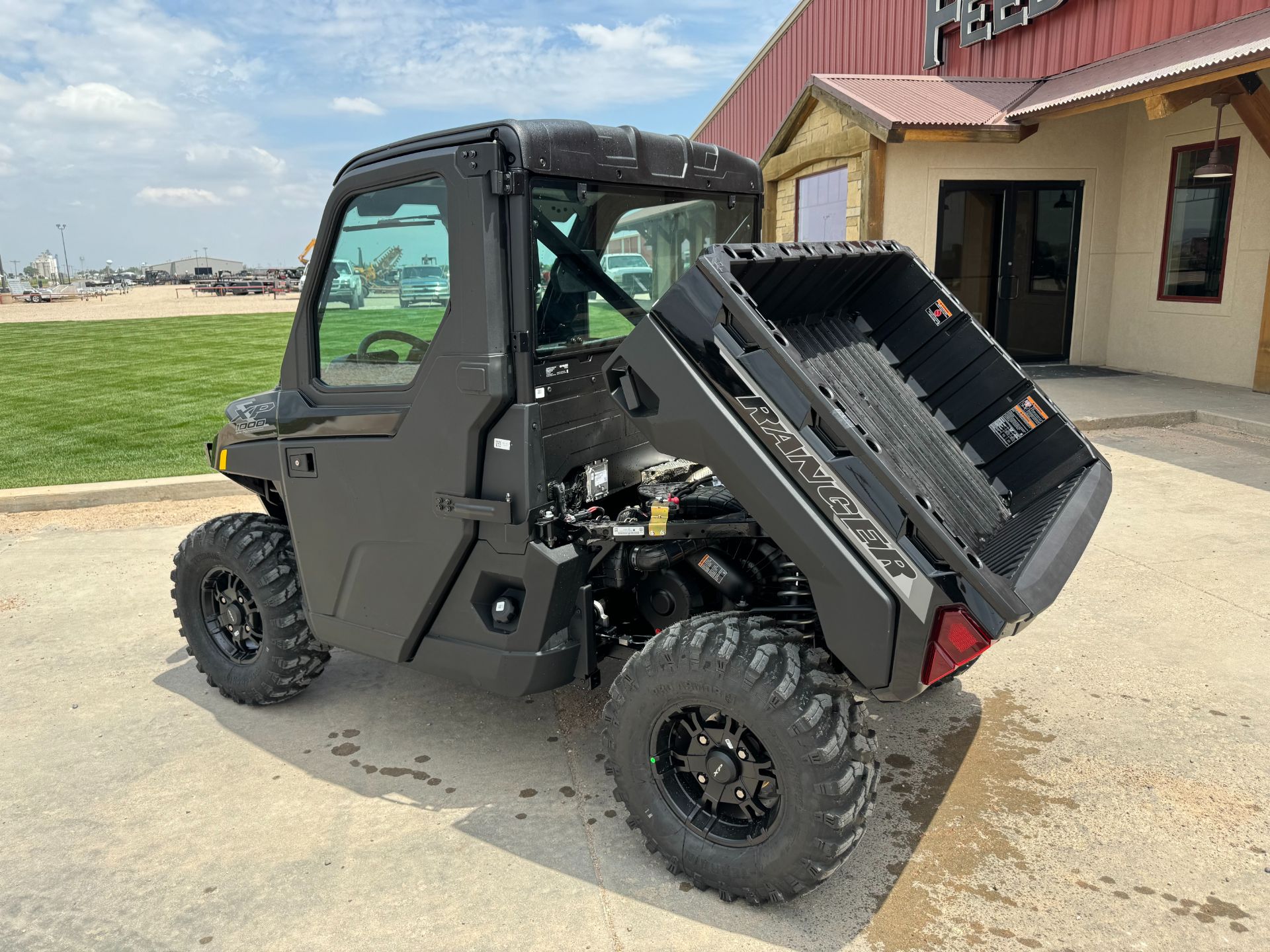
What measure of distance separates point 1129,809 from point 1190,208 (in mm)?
10644

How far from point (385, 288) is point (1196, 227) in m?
11.4

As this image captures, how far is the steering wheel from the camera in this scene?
3301 mm

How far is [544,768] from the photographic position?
363 cm

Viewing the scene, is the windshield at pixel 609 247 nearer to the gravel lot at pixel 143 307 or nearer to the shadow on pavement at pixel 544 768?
the shadow on pavement at pixel 544 768

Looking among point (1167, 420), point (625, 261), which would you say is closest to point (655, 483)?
point (625, 261)

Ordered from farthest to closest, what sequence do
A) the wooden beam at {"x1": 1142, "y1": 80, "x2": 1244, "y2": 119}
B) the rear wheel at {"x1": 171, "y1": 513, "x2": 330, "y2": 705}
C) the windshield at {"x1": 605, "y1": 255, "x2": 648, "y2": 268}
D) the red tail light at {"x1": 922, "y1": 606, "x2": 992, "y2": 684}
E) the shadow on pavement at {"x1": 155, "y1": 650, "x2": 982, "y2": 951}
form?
the wooden beam at {"x1": 1142, "y1": 80, "x2": 1244, "y2": 119} < the rear wheel at {"x1": 171, "y1": 513, "x2": 330, "y2": 705} < the windshield at {"x1": 605, "y1": 255, "x2": 648, "y2": 268} < the shadow on pavement at {"x1": 155, "y1": 650, "x2": 982, "y2": 951} < the red tail light at {"x1": 922, "y1": 606, "x2": 992, "y2": 684}

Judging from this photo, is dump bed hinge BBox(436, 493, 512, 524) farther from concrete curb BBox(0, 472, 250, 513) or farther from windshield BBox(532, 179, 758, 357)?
concrete curb BBox(0, 472, 250, 513)

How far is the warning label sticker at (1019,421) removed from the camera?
12.4ft

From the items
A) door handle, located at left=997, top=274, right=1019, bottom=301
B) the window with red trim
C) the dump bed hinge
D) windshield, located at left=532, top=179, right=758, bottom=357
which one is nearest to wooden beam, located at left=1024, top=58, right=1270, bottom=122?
the window with red trim

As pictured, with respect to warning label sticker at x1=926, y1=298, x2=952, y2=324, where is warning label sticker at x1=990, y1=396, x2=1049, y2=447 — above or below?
below

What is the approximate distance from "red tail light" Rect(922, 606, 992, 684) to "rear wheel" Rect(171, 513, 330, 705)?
2639 mm

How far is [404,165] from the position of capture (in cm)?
320

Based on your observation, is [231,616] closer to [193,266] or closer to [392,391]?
[392,391]

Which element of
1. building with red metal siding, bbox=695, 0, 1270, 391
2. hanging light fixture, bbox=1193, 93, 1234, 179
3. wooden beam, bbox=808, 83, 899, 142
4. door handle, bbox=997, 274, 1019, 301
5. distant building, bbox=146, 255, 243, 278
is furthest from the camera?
distant building, bbox=146, 255, 243, 278
